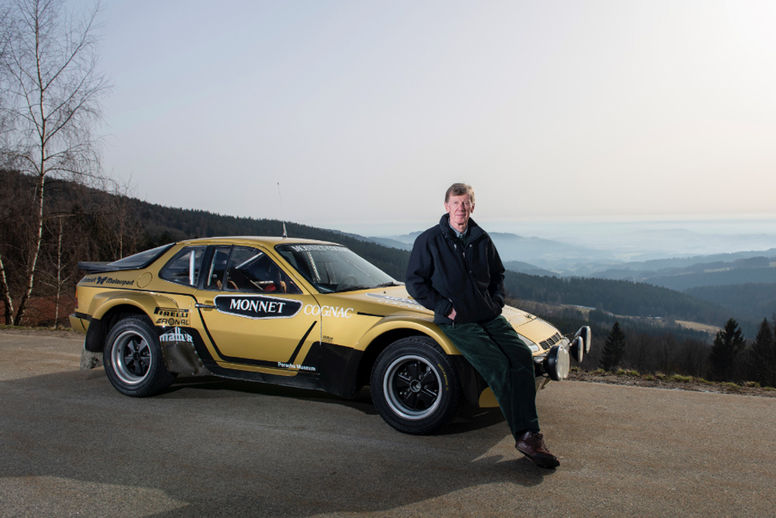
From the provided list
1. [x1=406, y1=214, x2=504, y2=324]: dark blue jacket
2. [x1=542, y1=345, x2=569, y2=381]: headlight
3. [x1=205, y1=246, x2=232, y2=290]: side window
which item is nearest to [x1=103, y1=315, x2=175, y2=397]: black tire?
[x1=205, y1=246, x2=232, y2=290]: side window

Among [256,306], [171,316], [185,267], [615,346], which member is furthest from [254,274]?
[615,346]

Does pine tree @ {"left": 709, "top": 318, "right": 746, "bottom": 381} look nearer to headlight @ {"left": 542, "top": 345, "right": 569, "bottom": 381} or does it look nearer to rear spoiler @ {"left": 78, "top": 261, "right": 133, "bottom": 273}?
headlight @ {"left": 542, "top": 345, "right": 569, "bottom": 381}

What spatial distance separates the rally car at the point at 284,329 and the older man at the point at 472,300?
8.8 inches

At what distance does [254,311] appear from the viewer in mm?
5102

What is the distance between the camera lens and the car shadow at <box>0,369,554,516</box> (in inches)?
131

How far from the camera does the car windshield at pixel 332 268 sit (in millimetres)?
5238

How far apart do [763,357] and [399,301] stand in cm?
10112

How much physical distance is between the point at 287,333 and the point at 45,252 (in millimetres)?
25730

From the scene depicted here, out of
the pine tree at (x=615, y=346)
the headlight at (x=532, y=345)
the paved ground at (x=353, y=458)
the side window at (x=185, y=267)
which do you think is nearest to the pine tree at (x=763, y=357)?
the pine tree at (x=615, y=346)

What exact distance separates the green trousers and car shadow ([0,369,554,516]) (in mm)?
328

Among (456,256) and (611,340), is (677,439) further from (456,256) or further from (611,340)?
(611,340)

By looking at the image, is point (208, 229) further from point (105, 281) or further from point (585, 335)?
point (585, 335)

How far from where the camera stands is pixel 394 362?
444cm

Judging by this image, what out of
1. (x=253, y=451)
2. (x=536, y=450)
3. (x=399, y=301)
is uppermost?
(x=399, y=301)
